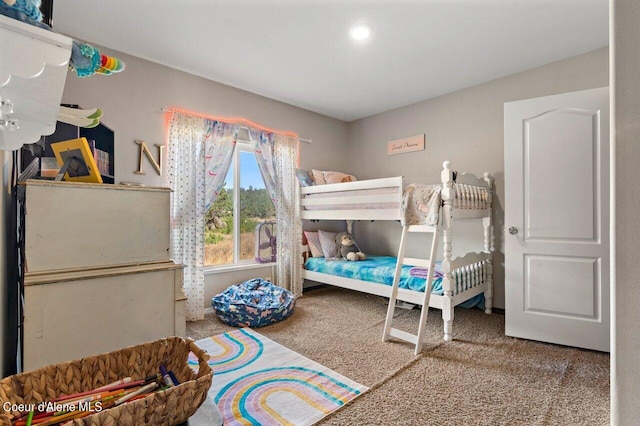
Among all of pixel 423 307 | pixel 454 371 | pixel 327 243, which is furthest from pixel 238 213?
pixel 454 371

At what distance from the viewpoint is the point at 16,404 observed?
2.27 ft

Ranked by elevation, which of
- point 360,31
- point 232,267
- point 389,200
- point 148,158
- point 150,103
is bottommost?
point 232,267

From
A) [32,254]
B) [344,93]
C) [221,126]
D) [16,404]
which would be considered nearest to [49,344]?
[32,254]

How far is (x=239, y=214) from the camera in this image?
3.69 meters

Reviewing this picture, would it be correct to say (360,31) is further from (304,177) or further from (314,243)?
(314,243)

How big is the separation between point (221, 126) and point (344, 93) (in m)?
1.50

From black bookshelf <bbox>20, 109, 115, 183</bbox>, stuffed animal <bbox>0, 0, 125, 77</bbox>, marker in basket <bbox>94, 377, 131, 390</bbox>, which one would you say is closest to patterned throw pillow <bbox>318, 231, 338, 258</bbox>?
black bookshelf <bbox>20, 109, 115, 183</bbox>

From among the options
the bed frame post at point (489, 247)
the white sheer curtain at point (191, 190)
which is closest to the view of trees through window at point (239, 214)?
the white sheer curtain at point (191, 190)

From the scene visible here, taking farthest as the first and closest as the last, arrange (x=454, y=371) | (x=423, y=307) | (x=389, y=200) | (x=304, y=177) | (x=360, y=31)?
(x=304, y=177)
(x=389, y=200)
(x=423, y=307)
(x=360, y=31)
(x=454, y=371)

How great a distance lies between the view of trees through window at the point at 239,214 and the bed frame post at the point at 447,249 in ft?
7.02

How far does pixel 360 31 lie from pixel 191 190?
215 cm

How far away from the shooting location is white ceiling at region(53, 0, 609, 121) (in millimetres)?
2129

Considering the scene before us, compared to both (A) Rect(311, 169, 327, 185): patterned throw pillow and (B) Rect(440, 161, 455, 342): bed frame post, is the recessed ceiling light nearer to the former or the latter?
(B) Rect(440, 161, 455, 342): bed frame post

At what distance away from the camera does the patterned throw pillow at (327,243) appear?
4.00 meters
